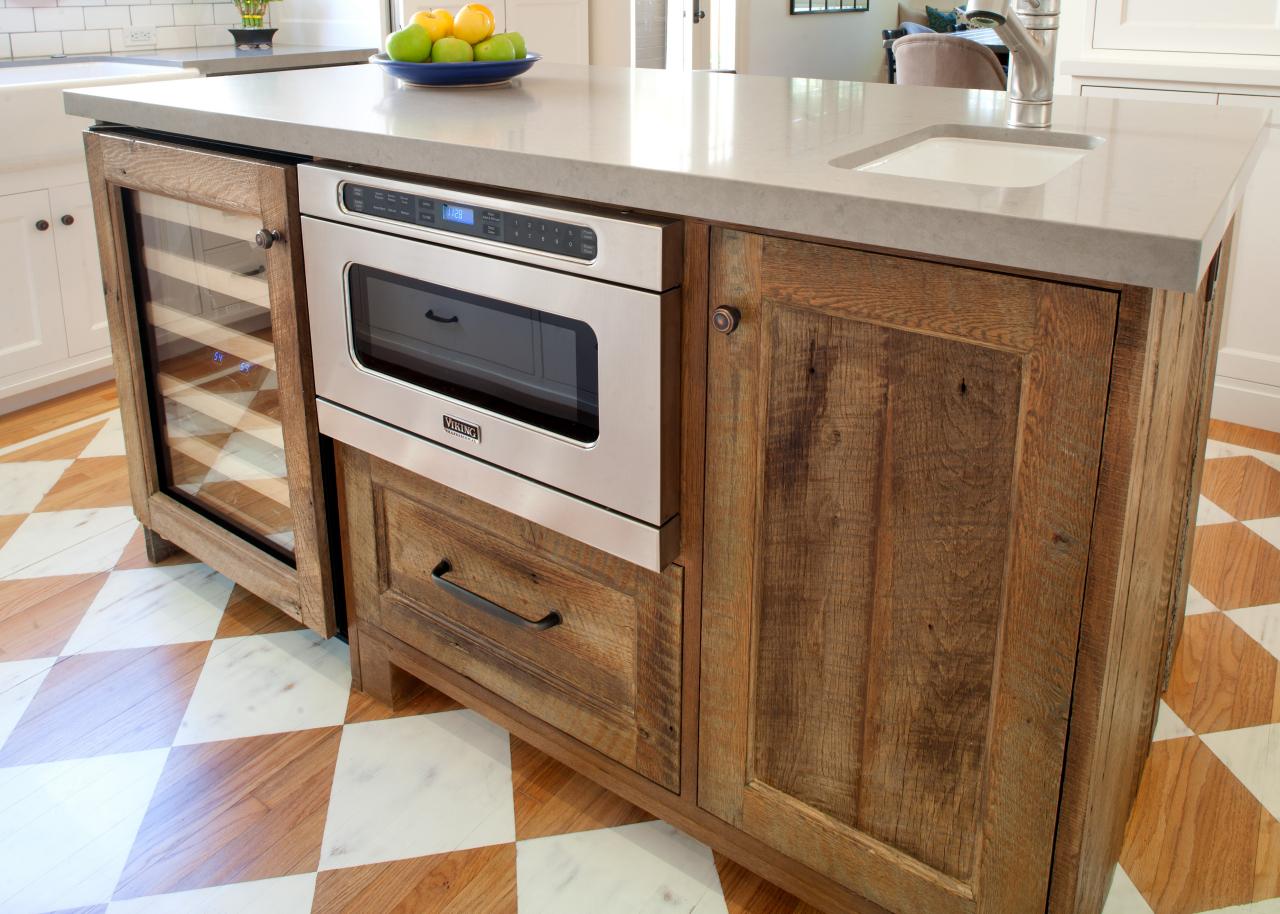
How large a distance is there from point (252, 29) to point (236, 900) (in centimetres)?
326

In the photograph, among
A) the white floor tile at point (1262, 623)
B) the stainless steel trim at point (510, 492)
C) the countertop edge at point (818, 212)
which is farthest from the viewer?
the white floor tile at point (1262, 623)

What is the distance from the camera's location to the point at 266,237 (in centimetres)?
163

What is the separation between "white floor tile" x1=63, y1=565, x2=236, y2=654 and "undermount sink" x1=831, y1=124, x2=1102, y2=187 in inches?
59.4

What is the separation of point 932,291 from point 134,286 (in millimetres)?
1555

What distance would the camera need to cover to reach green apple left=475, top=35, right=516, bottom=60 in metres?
1.91

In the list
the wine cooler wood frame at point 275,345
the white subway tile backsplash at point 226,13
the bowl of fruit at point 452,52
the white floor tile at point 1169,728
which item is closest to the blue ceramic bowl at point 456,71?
the bowl of fruit at point 452,52

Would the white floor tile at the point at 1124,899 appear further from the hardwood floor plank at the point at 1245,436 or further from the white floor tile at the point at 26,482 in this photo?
the white floor tile at the point at 26,482

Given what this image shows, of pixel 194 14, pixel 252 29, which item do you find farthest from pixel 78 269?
pixel 194 14

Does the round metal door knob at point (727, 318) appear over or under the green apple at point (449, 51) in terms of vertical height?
under

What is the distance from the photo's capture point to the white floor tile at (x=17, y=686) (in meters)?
1.83

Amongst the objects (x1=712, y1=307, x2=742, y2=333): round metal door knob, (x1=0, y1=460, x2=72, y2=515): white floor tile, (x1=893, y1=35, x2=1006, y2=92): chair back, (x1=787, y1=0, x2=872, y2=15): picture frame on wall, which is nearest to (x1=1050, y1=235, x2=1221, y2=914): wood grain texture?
(x1=712, y1=307, x2=742, y2=333): round metal door knob

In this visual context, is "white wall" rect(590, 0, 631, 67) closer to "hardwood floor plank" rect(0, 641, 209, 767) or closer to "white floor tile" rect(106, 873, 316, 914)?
"hardwood floor plank" rect(0, 641, 209, 767)

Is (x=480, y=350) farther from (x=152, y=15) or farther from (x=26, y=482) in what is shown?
(x=152, y=15)

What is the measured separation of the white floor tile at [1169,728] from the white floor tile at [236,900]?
4.36ft
